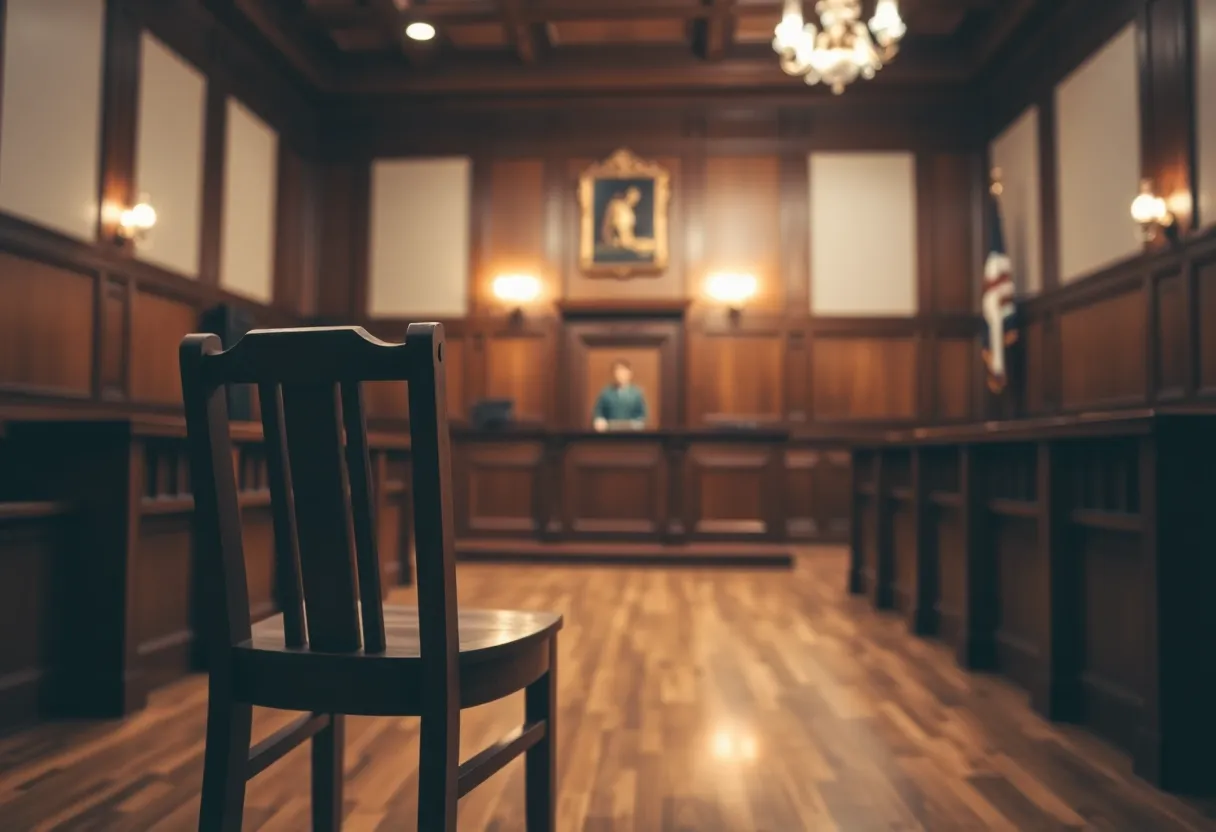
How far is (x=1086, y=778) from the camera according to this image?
2.05 metres

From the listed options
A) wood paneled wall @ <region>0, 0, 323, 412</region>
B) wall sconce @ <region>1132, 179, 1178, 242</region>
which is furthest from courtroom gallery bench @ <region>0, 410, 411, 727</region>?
wall sconce @ <region>1132, 179, 1178, 242</region>

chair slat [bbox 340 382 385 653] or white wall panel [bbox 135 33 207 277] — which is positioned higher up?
white wall panel [bbox 135 33 207 277]

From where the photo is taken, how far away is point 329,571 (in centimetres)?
122

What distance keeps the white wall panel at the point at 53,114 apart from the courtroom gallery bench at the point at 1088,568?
480 centimetres

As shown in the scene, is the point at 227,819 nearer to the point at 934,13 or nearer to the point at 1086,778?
the point at 1086,778

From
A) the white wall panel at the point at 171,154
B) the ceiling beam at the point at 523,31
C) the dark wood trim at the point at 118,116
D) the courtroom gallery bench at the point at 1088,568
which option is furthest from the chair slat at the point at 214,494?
the ceiling beam at the point at 523,31

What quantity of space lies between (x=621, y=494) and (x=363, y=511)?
527 cm

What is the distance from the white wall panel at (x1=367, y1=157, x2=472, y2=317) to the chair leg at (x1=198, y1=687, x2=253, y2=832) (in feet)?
22.7

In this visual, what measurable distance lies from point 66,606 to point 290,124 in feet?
20.2

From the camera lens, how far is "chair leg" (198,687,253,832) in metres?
1.29

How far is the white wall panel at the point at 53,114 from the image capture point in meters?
4.46

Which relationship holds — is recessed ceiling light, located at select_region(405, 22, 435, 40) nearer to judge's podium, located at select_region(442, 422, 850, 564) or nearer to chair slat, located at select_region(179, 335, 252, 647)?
judge's podium, located at select_region(442, 422, 850, 564)

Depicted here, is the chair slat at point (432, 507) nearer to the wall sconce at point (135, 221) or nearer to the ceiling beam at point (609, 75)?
the wall sconce at point (135, 221)

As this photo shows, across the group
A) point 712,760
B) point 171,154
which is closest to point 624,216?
point 171,154
